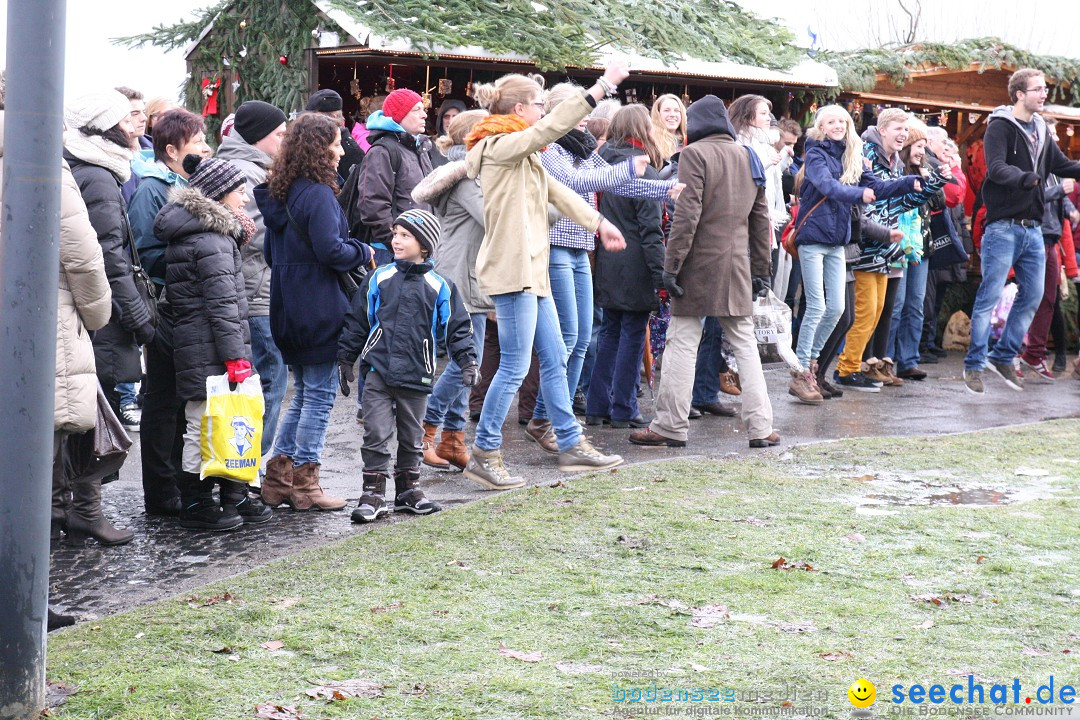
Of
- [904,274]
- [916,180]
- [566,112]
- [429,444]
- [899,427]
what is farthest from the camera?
[904,274]

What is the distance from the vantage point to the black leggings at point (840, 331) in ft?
36.7

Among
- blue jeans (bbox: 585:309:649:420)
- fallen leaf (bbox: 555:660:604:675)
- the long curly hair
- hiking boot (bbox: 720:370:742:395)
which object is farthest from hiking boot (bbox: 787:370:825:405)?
fallen leaf (bbox: 555:660:604:675)

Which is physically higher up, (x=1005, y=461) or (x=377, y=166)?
(x=377, y=166)

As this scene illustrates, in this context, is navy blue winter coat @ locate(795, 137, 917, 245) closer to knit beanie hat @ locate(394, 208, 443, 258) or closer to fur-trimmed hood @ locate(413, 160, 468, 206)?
fur-trimmed hood @ locate(413, 160, 468, 206)

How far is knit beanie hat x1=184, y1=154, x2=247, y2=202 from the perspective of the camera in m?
6.54

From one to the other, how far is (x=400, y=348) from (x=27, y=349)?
9.46ft

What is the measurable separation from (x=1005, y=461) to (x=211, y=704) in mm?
5911

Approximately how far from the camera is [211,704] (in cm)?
400

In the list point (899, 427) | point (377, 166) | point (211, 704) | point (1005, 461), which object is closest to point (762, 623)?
point (211, 704)

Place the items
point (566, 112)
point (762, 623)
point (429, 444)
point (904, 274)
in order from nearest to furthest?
1. point (762, 623)
2. point (566, 112)
3. point (429, 444)
4. point (904, 274)

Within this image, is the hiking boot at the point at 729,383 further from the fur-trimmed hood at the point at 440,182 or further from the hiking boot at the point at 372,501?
the hiking boot at the point at 372,501

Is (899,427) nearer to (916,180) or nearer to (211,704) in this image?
(916,180)

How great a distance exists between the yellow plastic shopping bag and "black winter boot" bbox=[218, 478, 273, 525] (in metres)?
0.24

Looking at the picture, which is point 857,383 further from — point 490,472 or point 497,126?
point 497,126
